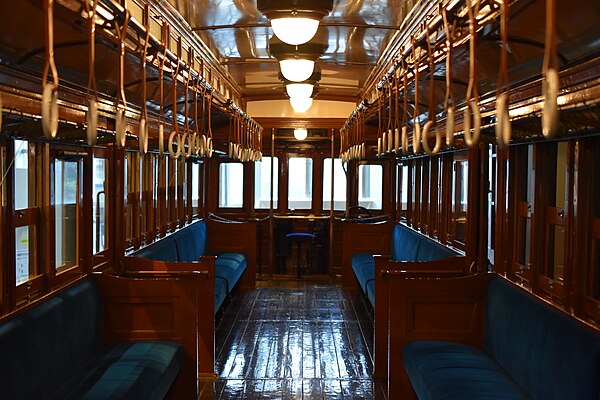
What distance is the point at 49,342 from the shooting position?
3627 millimetres

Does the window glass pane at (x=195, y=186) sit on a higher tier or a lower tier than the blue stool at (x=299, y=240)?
higher

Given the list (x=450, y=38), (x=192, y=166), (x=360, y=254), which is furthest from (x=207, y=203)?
(x=450, y=38)

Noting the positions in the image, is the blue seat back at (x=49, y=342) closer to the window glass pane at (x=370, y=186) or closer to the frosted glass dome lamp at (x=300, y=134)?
the frosted glass dome lamp at (x=300, y=134)

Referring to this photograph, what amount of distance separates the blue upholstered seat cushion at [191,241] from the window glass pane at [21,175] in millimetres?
3556

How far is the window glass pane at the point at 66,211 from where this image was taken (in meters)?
4.46

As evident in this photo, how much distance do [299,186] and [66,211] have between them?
23.3 feet

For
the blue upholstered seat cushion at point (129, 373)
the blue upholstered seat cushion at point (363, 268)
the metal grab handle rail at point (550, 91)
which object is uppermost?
the metal grab handle rail at point (550, 91)

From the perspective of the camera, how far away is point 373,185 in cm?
1124

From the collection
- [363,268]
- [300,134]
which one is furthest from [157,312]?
[300,134]

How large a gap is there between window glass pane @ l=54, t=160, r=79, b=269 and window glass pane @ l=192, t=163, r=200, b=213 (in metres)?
4.90

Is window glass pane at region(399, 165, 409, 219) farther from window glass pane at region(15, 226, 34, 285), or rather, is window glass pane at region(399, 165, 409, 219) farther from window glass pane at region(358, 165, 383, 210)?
window glass pane at region(15, 226, 34, 285)

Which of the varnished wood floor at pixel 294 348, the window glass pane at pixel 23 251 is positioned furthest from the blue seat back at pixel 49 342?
the varnished wood floor at pixel 294 348

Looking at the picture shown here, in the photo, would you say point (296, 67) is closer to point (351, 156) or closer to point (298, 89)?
point (298, 89)

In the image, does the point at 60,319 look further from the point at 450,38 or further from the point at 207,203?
the point at 207,203
